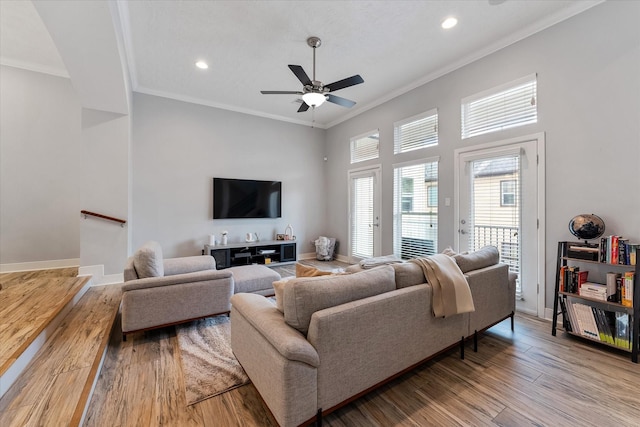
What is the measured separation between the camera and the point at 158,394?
71.9 inches

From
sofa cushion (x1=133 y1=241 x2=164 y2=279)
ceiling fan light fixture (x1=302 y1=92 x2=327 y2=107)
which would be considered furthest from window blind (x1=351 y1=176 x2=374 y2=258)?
sofa cushion (x1=133 y1=241 x2=164 y2=279)

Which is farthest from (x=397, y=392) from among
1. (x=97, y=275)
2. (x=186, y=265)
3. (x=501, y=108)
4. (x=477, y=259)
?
(x=97, y=275)

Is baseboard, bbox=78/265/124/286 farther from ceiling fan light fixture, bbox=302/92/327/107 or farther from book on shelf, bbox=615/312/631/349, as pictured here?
book on shelf, bbox=615/312/631/349

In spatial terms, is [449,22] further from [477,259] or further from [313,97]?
[477,259]

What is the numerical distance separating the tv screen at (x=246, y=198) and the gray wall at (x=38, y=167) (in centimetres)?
218

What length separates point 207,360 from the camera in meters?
2.23

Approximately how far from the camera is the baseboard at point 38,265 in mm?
4242

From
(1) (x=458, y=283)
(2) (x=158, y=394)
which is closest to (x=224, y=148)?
(2) (x=158, y=394)

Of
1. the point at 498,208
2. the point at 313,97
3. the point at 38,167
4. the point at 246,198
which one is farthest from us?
the point at 246,198

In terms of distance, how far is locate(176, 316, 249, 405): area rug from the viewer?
1.90m

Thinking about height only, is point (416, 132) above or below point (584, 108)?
above

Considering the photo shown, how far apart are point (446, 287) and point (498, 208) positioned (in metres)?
2.06

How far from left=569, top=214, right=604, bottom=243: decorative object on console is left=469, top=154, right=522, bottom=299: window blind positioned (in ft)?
2.13

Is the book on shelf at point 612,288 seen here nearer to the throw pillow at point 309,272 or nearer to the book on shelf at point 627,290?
the book on shelf at point 627,290
